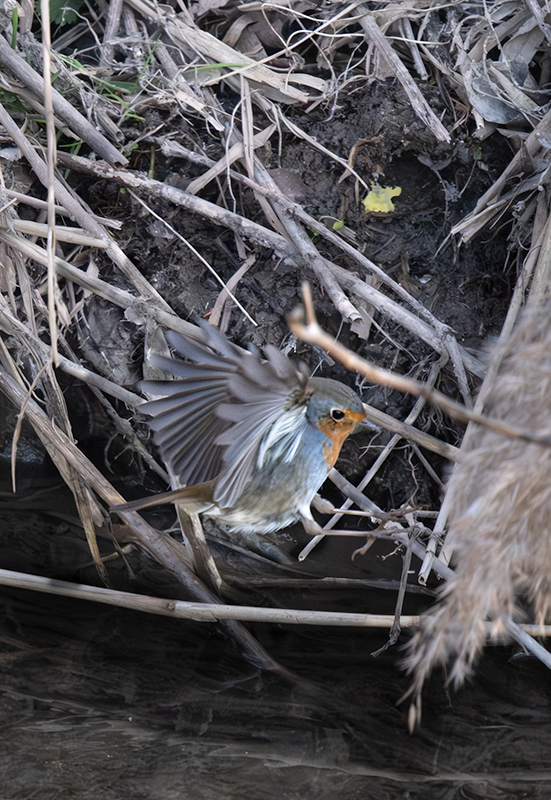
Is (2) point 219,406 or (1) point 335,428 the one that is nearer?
(2) point 219,406

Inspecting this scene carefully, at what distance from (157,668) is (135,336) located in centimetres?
120

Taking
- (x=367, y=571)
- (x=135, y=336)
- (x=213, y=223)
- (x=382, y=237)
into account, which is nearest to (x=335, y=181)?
(x=382, y=237)

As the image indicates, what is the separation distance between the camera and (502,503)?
1.30 meters

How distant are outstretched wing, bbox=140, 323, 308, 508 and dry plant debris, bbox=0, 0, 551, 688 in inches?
21.1

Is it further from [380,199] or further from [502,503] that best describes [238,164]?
[502,503]

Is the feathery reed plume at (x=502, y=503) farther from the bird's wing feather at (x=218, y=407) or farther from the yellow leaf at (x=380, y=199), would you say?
the yellow leaf at (x=380, y=199)

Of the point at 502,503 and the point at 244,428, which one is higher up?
the point at 502,503

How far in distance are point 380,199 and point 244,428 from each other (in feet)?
4.32

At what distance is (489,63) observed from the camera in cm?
281

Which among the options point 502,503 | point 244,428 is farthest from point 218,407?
point 502,503

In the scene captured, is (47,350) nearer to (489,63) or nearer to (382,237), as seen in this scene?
(382,237)

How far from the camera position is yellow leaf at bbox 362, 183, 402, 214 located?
285cm

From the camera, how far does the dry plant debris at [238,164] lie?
8.61ft

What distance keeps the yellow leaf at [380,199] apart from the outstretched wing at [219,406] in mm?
1124
